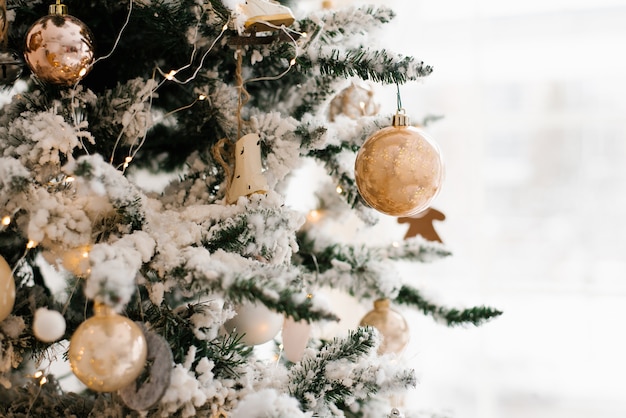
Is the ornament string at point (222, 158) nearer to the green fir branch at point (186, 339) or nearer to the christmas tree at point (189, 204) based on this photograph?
the christmas tree at point (189, 204)

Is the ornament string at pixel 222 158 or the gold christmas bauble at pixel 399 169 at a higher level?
the gold christmas bauble at pixel 399 169

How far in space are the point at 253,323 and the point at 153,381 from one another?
174 mm

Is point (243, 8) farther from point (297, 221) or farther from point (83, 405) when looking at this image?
point (83, 405)

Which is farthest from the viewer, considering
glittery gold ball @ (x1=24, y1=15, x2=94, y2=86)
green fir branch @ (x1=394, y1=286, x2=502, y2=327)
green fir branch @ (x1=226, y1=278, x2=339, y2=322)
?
green fir branch @ (x1=394, y1=286, x2=502, y2=327)

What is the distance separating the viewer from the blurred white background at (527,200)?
1.36 m

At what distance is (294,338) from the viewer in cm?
74

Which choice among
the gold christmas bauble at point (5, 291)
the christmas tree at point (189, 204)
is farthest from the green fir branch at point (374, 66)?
the gold christmas bauble at point (5, 291)

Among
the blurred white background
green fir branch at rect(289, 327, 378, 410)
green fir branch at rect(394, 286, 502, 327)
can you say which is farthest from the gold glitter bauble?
the blurred white background

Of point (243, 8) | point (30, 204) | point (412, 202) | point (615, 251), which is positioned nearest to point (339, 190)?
point (412, 202)

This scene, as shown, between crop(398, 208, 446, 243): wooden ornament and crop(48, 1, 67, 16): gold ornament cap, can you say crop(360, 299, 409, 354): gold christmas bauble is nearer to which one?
crop(398, 208, 446, 243): wooden ornament

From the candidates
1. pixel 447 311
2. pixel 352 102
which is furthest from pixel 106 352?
pixel 352 102

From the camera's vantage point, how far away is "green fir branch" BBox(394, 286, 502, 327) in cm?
72

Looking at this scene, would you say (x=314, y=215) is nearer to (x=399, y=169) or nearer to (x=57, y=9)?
(x=399, y=169)

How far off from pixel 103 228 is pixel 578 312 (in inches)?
46.0
